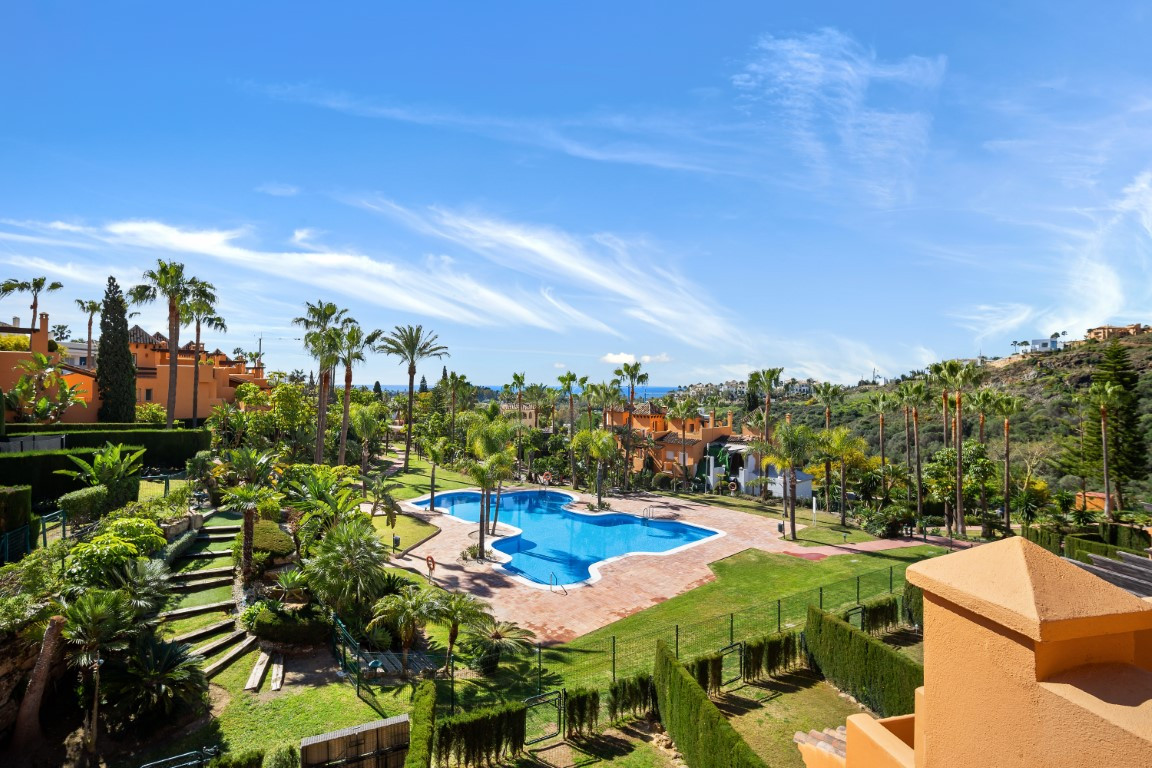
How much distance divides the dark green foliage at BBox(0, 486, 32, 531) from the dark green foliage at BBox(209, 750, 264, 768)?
11212 millimetres

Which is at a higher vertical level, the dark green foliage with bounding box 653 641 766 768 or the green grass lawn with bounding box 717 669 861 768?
the dark green foliage with bounding box 653 641 766 768

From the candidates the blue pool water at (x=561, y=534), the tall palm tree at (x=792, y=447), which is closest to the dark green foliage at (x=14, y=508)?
the blue pool water at (x=561, y=534)

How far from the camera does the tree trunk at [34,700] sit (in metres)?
10.5

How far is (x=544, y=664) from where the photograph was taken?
15219 millimetres

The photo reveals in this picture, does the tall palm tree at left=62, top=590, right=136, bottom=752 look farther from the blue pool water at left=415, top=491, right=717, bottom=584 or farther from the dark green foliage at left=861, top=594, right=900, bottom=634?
the dark green foliage at left=861, top=594, right=900, bottom=634

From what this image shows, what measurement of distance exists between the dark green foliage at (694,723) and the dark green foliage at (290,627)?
8.80m

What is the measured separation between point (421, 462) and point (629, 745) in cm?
4154

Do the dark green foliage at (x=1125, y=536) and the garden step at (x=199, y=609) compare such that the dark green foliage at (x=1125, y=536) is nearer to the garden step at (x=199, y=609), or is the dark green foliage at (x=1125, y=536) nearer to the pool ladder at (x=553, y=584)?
the pool ladder at (x=553, y=584)

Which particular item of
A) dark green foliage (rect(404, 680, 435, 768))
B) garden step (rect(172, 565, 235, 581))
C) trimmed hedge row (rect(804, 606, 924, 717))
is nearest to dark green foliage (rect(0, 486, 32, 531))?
garden step (rect(172, 565, 235, 581))

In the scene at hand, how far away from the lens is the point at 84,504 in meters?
17.1

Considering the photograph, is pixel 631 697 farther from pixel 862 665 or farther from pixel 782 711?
pixel 862 665

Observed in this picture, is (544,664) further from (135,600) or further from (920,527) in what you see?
(920,527)

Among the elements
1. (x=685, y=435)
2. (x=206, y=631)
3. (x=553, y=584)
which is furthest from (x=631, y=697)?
(x=685, y=435)

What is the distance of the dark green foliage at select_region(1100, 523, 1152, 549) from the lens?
2669 cm
